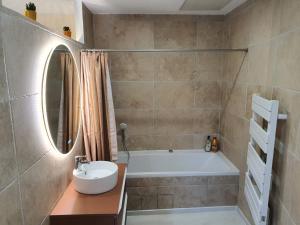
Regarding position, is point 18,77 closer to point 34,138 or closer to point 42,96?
point 42,96

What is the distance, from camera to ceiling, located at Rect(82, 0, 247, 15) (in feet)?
7.90

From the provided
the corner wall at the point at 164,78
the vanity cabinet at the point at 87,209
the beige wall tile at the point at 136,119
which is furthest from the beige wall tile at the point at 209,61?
the vanity cabinet at the point at 87,209

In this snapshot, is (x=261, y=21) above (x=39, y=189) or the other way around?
above

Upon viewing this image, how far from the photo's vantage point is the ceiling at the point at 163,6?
241 cm

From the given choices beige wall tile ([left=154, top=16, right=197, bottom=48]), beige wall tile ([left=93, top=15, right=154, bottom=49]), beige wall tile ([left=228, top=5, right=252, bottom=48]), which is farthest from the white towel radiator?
beige wall tile ([left=93, top=15, right=154, bottom=49])

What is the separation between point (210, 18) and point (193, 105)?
1.17 meters

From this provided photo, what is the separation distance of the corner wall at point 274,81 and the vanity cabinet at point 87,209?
1227mm

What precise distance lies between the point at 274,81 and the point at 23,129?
5.96 feet

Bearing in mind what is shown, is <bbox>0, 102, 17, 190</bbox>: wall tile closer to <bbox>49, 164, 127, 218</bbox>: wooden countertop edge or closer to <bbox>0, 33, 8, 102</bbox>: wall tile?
<bbox>0, 33, 8, 102</bbox>: wall tile

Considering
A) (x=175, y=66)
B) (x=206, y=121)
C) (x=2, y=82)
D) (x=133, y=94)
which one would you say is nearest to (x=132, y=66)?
(x=133, y=94)

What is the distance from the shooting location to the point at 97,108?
222 cm

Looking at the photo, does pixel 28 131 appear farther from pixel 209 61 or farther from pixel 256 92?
pixel 209 61

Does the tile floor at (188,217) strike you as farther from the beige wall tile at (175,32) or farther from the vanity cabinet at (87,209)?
the beige wall tile at (175,32)

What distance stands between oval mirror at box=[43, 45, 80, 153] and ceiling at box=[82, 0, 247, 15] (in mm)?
991
